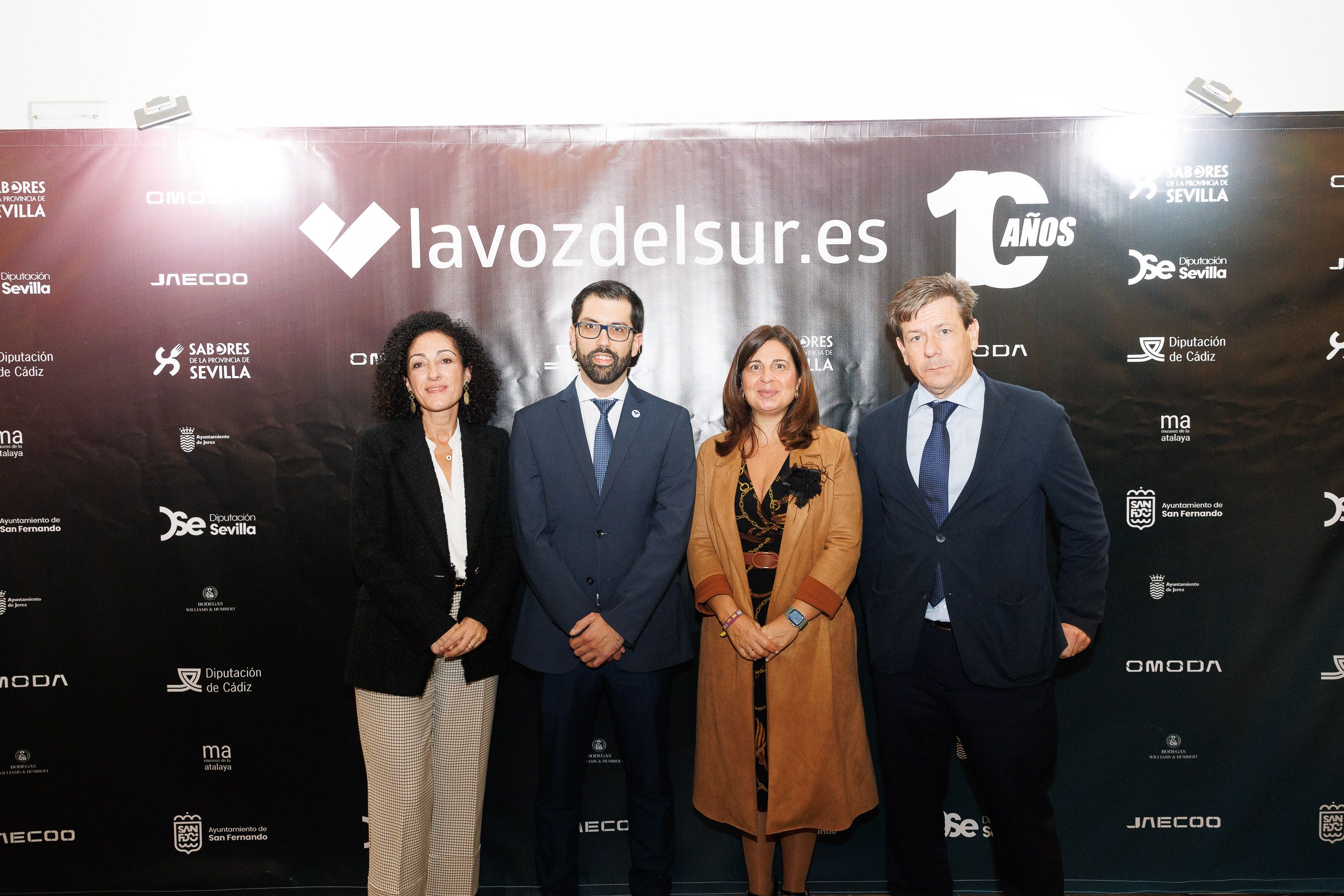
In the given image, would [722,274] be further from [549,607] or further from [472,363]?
[549,607]

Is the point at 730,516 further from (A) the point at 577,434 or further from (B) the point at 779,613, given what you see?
(A) the point at 577,434

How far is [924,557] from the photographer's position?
7.13ft

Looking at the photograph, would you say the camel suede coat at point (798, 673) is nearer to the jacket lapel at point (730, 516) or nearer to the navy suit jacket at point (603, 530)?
the jacket lapel at point (730, 516)

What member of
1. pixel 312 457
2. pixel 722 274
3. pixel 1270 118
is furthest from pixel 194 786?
pixel 1270 118

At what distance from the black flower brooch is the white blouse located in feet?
3.32

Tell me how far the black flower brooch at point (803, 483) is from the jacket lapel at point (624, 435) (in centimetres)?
50

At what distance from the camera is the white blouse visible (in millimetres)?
2312

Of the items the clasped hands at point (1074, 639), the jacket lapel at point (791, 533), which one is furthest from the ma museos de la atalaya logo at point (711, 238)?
the clasped hands at point (1074, 639)

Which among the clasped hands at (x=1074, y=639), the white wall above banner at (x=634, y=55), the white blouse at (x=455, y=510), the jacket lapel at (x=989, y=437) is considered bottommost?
the clasped hands at (x=1074, y=639)

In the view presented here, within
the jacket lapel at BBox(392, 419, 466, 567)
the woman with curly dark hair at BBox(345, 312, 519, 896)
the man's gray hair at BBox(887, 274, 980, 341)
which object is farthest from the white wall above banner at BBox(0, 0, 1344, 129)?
the jacket lapel at BBox(392, 419, 466, 567)

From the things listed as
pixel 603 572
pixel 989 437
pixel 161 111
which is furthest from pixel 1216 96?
pixel 161 111

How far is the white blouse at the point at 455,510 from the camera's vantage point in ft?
7.59

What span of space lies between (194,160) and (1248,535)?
14.1 ft

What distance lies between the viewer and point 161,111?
2838 mm
